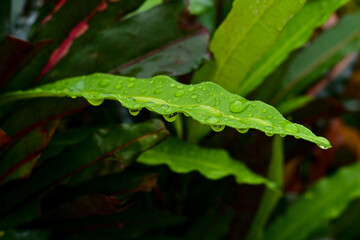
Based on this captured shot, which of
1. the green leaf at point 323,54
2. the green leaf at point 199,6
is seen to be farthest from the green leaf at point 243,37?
the green leaf at point 323,54

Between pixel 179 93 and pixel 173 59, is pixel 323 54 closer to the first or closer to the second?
pixel 173 59

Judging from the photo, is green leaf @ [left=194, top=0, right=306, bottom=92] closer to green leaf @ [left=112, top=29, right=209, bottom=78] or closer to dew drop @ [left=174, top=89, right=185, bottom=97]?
green leaf @ [left=112, top=29, right=209, bottom=78]

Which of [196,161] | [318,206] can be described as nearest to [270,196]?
[318,206]

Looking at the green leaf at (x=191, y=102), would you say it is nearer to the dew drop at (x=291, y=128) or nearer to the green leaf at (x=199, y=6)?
the dew drop at (x=291, y=128)

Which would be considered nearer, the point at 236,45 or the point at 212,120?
the point at 212,120

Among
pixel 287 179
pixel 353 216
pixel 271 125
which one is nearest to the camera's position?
pixel 271 125

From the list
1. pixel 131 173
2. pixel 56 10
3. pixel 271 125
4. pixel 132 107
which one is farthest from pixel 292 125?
pixel 56 10

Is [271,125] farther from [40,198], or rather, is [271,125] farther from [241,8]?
[40,198]
